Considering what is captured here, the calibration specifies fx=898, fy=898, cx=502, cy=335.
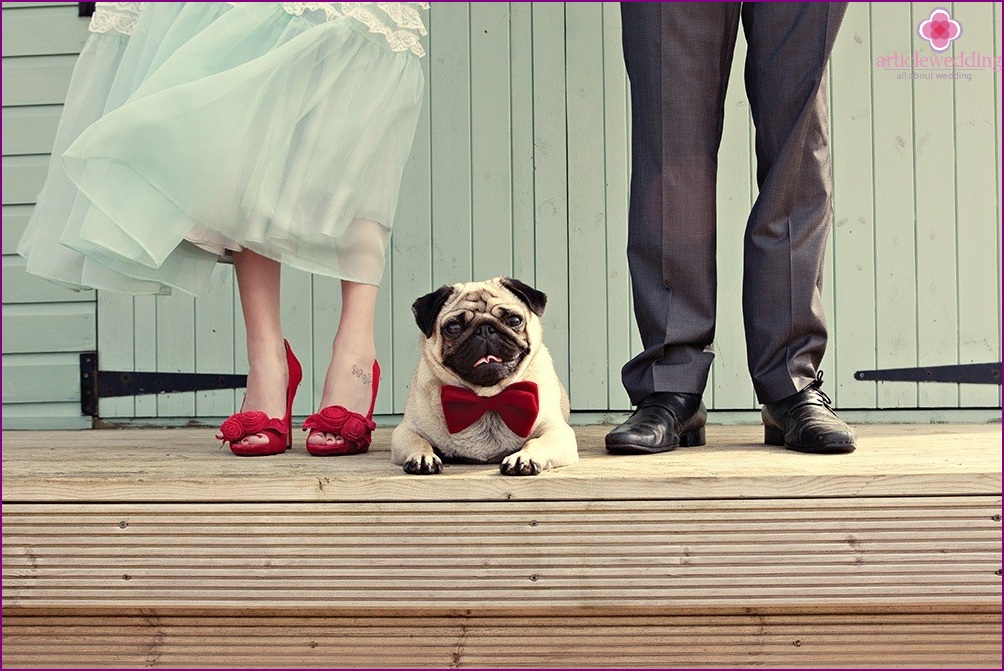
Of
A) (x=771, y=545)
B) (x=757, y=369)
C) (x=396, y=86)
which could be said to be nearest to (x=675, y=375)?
(x=757, y=369)

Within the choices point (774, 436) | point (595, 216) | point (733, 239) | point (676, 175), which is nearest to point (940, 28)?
point (733, 239)

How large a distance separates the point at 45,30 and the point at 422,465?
2160 mm

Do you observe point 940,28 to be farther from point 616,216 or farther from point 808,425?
point 808,425

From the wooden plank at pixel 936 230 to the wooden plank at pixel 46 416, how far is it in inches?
99.2

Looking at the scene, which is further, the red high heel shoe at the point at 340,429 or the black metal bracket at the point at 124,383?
the black metal bracket at the point at 124,383

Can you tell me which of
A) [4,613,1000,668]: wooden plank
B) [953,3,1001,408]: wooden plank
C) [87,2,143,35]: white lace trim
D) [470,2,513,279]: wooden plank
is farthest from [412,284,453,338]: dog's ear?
[953,3,1001,408]: wooden plank

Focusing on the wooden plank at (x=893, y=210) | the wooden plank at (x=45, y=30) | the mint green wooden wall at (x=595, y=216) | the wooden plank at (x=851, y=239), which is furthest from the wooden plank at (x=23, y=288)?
the wooden plank at (x=893, y=210)

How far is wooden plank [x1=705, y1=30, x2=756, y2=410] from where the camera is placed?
8.58ft

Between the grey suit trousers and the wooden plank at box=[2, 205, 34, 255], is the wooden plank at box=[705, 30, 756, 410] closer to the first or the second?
the grey suit trousers

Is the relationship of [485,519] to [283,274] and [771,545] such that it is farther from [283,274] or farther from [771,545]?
[283,274]

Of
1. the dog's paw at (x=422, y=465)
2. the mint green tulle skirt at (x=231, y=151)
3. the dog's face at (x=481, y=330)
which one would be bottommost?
the dog's paw at (x=422, y=465)

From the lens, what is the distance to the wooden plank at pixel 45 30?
2732 millimetres

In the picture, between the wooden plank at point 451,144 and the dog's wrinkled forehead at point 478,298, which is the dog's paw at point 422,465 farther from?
the wooden plank at point 451,144

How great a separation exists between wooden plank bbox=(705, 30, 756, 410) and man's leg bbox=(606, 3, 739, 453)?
2.91 ft
